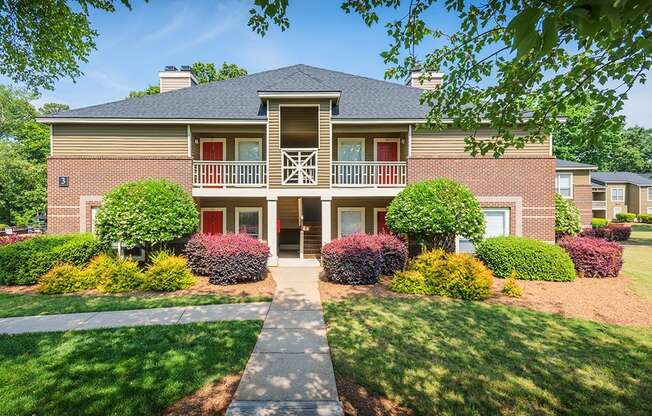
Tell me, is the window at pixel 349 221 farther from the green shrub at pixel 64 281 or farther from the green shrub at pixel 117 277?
the green shrub at pixel 64 281

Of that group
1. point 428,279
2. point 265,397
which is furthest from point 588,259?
point 265,397

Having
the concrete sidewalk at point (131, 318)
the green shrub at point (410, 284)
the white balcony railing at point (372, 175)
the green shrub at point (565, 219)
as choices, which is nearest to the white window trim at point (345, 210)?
the white balcony railing at point (372, 175)

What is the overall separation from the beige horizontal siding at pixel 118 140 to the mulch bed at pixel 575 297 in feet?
28.5

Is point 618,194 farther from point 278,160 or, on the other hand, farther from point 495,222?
Result: point 278,160

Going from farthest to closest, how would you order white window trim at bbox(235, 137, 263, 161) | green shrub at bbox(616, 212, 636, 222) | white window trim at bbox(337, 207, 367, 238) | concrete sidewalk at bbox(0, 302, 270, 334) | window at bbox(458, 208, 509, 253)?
green shrub at bbox(616, 212, 636, 222)
white window trim at bbox(337, 207, 367, 238)
white window trim at bbox(235, 137, 263, 161)
window at bbox(458, 208, 509, 253)
concrete sidewalk at bbox(0, 302, 270, 334)

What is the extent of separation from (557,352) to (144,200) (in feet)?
35.3

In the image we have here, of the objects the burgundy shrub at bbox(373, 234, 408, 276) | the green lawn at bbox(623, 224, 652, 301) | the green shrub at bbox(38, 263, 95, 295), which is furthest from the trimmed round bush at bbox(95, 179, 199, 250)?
the green lawn at bbox(623, 224, 652, 301)

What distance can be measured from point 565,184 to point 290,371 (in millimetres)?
28021

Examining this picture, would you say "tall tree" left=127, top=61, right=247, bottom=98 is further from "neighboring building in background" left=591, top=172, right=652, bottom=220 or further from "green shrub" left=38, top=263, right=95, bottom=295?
"neighboring building in background" left=591, top=172, right=652, bottom=220

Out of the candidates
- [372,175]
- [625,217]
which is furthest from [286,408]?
[625,217]

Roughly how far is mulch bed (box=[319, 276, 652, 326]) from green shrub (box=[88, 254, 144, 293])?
17.3 feet

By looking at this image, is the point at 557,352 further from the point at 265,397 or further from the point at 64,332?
the point at 64,332

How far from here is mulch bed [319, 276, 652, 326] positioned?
6.74 meters

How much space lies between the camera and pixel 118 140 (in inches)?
496
